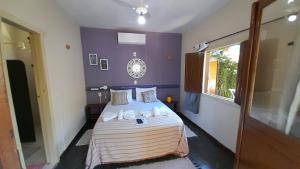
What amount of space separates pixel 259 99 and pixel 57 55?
284 centimetres

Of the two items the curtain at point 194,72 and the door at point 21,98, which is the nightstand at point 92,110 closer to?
the door at point 21,98

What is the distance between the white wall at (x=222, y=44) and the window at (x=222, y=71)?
17 centimetres

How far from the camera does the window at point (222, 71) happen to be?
2.30 meters

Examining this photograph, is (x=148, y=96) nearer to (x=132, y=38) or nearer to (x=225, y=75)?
(x=132, y=38)

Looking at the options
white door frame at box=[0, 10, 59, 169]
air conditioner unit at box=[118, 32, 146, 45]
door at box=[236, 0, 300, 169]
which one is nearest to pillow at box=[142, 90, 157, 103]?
air conditioner unit at box=[118, 32, 146, 45]

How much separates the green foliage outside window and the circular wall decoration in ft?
6.38

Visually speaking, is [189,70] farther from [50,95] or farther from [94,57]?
[50,95]

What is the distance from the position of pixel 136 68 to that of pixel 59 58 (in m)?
2.01

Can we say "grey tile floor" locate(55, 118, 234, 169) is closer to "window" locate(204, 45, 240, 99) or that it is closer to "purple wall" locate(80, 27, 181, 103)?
"window" locate(204, 45, 240, 99)

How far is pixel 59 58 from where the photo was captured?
2.22 metres

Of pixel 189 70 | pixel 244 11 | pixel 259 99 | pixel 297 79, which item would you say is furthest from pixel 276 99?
pixel 189 70

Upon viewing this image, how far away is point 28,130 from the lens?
2471 mm

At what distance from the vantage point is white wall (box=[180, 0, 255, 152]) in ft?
6.57

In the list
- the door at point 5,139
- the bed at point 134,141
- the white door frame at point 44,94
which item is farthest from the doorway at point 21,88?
the door at point 5,139
